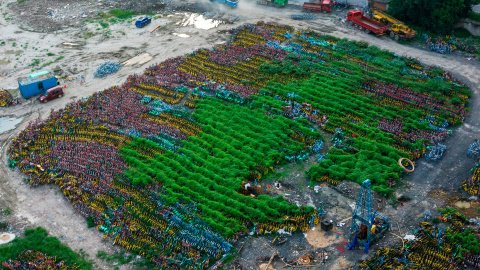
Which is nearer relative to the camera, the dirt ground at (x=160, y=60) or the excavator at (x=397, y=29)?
the dirt ground at (x=160, y=60)

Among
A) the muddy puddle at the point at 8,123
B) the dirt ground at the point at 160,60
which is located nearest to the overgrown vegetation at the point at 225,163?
the dirt ground at the point at 160,60

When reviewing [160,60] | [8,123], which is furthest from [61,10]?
[8,123]

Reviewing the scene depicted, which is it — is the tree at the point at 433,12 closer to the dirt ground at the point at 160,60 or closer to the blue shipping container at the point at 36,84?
the dirt ground at the point at 160,60

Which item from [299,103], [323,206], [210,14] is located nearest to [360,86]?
[299,103]

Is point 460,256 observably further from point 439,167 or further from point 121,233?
point 121,233

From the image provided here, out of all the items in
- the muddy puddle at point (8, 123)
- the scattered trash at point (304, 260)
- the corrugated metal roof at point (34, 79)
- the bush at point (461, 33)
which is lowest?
the scattered trash at point (304, 260)

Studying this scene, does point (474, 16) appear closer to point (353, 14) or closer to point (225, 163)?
point (353, 14)

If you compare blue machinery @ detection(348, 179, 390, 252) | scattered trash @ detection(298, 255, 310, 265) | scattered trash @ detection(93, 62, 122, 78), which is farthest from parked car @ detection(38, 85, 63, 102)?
blue machinery @ detection(348, 179, 390, 252)
